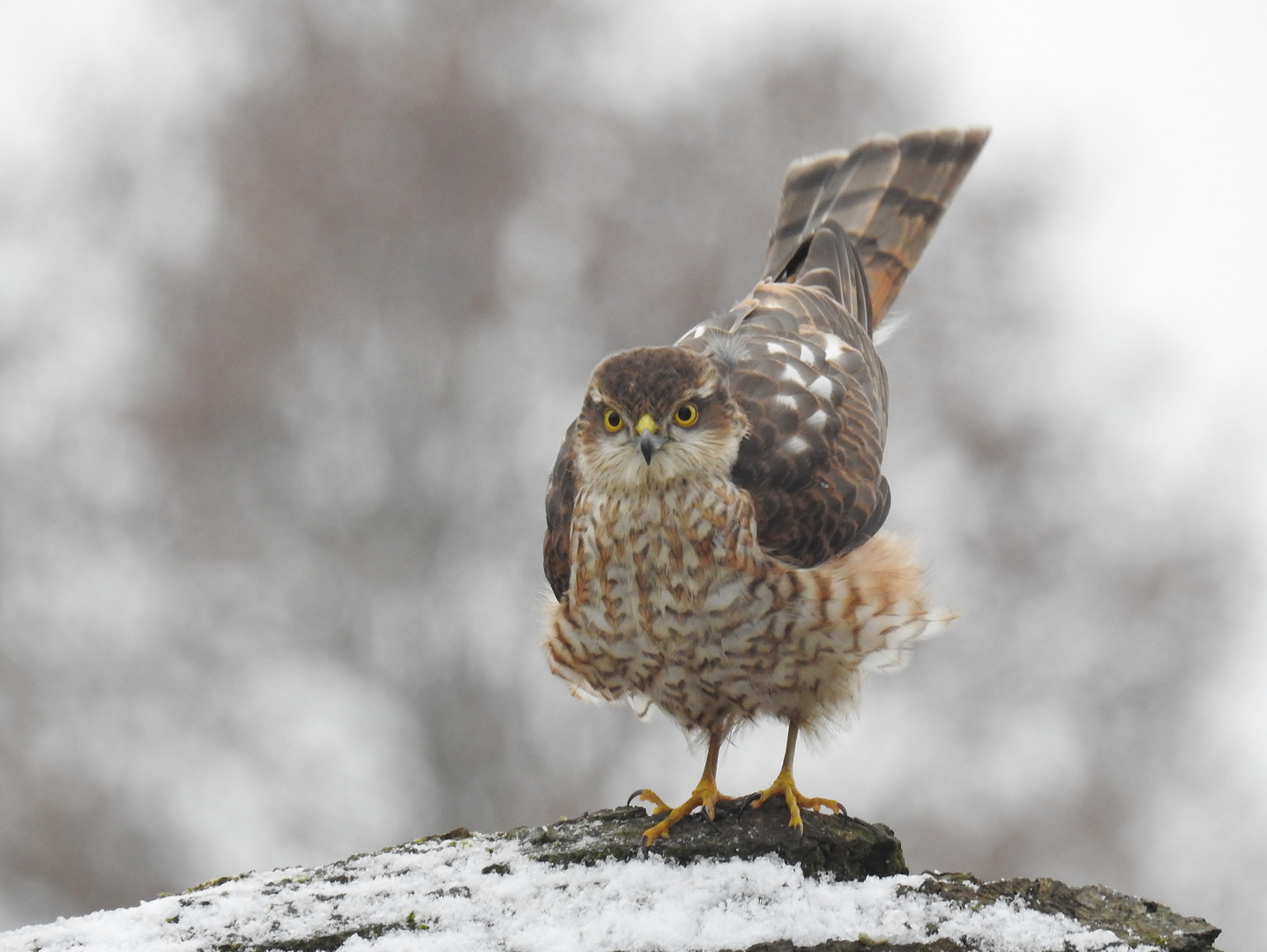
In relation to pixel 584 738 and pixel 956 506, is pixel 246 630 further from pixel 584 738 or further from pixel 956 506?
→ pixel 956 506

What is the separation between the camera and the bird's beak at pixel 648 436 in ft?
12.0

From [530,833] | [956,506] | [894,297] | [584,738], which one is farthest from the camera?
[956,506]

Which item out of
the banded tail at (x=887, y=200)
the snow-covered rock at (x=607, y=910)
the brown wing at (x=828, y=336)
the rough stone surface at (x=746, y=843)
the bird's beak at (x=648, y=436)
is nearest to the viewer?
the snow-covered rock at (x=607, y=910)

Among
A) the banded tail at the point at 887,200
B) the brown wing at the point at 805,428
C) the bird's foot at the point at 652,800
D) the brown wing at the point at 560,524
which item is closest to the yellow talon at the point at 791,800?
the bird's foot at the point at 652,800

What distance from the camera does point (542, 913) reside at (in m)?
2.89

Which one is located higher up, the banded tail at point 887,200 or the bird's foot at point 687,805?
the banded tail at point 887,200

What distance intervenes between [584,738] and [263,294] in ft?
23.8

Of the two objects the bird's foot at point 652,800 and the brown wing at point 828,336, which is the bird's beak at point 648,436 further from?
the bird's foot at point 652,800

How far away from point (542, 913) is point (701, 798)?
3.17 feet

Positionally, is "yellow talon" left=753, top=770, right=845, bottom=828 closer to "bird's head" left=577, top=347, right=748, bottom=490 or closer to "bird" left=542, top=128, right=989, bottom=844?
"bird" left=542, top=128, right=989, bottom=844

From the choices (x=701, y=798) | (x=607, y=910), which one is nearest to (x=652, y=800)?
(x=701, y=798)

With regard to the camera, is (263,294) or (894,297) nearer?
(894,297)

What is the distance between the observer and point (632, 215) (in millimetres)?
18422

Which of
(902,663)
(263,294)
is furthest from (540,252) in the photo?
(902,663)
